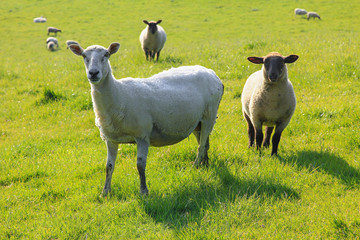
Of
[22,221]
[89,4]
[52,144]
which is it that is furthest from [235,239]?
[89,4]

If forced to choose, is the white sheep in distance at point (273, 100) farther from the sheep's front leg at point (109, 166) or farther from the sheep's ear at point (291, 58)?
the sheep's front leg at point (109, 166)

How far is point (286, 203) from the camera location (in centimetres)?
483

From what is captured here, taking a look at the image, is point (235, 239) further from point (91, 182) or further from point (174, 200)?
point (91, 182)

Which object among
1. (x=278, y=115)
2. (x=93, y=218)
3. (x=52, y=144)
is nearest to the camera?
(x=93, y=218)

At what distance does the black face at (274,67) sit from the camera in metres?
6.30

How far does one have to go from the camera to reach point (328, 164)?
5957 mm

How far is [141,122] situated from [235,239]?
6.50 feet

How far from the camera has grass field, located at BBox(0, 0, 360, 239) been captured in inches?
176

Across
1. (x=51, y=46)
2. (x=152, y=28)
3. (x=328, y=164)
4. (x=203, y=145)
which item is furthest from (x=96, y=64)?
(x=51, y=46)

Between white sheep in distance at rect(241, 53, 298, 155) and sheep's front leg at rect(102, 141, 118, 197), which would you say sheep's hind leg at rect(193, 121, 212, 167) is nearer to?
white sheep in distance at rect(241, 53, 298, 155)

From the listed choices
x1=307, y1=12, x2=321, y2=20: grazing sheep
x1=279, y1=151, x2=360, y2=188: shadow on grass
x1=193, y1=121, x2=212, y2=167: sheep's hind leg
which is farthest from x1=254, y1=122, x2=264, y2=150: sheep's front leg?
x1=307, y1=12, x2=321, y2=20: grazing sheep

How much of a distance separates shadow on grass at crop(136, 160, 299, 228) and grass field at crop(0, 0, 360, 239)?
0.02m

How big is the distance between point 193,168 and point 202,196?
2.66 ft

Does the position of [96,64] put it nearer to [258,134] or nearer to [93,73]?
[93,73]
